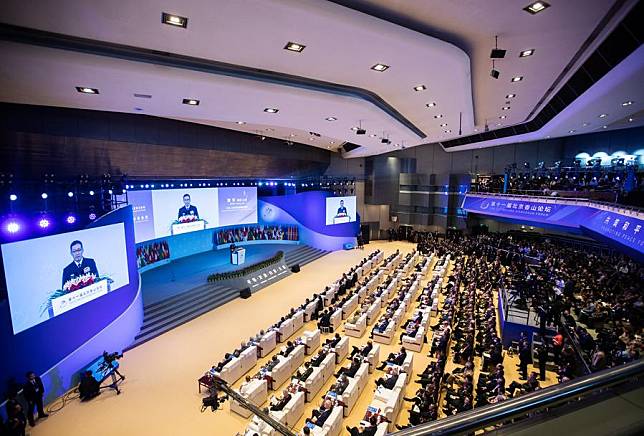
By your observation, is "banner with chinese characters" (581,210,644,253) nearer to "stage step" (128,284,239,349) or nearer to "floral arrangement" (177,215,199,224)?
"stage step" (128,284,239,349)

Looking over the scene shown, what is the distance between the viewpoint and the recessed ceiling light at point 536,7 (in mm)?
4215

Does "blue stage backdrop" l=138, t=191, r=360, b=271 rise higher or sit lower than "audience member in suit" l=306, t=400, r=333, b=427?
higher

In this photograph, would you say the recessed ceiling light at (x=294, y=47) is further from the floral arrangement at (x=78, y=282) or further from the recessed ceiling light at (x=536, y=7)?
the floral arrangement at (x=78, y=282)

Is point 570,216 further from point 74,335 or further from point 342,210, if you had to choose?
point 74,335

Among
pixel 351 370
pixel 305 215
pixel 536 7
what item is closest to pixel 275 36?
pixel 536 7

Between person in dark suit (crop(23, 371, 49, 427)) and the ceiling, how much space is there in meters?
6.29

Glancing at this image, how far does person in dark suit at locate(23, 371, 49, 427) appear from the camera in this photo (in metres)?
6.79

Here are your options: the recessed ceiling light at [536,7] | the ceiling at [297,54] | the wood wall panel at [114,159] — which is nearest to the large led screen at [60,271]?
the wood wall panel at [114,159]

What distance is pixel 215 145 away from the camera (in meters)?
16.2

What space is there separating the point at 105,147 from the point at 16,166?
2830mm

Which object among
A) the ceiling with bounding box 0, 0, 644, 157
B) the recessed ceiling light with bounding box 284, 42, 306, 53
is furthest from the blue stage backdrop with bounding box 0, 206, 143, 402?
the recessed ceiling light with bounding box 284, 42, 306, 53

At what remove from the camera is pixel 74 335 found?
824cm

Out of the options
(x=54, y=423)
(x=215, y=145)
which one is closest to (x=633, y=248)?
(x=54, y=423)

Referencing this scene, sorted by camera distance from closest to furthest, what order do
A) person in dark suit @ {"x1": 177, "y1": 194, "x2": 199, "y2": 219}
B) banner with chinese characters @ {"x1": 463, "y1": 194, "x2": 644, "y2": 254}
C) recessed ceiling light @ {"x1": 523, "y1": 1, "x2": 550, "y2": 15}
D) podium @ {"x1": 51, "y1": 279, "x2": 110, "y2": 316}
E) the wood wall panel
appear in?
recessed ceiling light @ {"x1": 523, "y1": 1, "x2": 550, "y2": 15} < podium @ {"x1": 51, "y1": 279, "x2": 110, "y2": 316} < banner with chinese characters @ {"x1": 463, "y1": 194, "x2": 644, "y2": 254} < the wood wall panel < person in dark suit @ {"x1": 177, "y1": 194, "x2": 199, "y2": 219}
